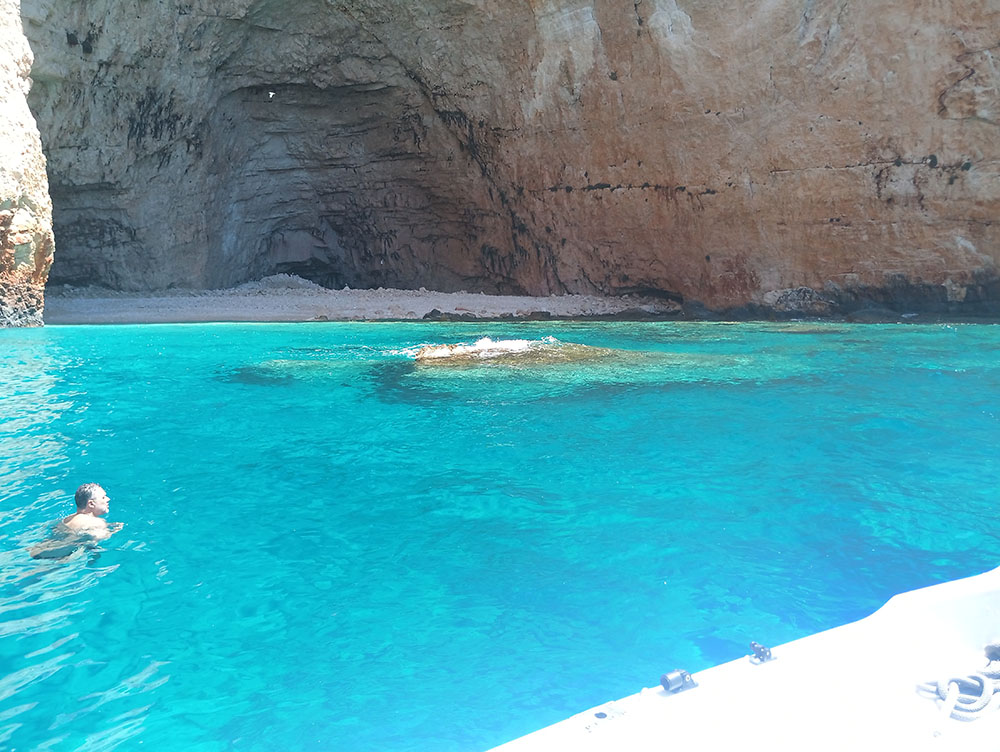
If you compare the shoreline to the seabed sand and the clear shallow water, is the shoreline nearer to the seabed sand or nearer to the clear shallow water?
the seabed sand

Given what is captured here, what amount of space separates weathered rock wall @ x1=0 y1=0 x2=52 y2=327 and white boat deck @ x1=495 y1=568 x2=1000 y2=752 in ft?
48.4

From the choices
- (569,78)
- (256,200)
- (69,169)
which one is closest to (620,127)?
(569,78)

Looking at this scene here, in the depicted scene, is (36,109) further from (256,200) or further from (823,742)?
(823,742)

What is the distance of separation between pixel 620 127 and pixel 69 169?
40.8 feet

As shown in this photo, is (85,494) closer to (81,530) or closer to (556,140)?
(81,530)

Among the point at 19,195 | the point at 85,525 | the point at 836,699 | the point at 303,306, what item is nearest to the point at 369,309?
the point at 303,306

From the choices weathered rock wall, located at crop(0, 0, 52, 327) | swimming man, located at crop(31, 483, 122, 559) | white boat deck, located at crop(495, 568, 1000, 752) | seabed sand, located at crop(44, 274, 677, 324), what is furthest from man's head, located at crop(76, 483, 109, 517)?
seabed sand, located at crop(44, 274, 677, 324)

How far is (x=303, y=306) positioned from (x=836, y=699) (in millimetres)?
18337

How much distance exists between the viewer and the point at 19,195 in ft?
45.3

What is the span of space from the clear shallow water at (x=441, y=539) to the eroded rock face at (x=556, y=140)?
8938 mm

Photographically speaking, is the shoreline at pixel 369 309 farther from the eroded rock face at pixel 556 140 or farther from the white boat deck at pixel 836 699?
the white boat deck at pixel 836 699

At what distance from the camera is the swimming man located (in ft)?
13.3

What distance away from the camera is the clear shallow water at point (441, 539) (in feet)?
9.53

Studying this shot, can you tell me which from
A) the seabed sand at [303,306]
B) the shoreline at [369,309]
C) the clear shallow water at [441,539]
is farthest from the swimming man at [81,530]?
the seabed sand at [303,306]
